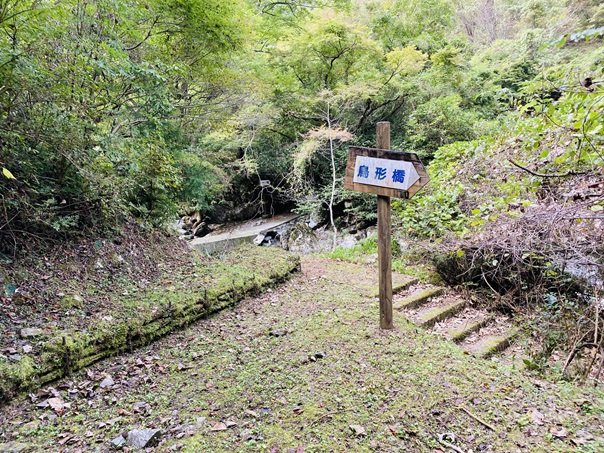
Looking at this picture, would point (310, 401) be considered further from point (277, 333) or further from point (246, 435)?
point (277, 333)

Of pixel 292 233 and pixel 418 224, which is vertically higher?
pixel 418 224

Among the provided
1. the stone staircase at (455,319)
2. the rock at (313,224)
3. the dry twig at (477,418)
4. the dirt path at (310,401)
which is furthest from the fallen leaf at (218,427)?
the rock at (313,224)

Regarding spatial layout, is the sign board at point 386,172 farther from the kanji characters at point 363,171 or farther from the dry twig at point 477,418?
the dry twig at point 477,418

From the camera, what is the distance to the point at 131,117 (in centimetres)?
440

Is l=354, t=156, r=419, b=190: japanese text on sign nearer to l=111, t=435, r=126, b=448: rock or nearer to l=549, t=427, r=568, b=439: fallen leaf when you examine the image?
l=549, t=427, r=568, b=439: fallen leaf

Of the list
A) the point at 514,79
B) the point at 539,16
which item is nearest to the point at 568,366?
the point at 514,79

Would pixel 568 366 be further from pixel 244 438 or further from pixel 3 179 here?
pixel 3 179

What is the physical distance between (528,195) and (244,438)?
4313 millimetres

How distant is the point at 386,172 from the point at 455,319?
2.26 meters

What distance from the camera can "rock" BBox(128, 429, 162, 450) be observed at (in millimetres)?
1807

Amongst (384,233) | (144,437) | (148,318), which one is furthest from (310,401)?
(148,318)

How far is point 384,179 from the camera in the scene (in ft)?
9.77

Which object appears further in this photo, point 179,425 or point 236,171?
point 236,171

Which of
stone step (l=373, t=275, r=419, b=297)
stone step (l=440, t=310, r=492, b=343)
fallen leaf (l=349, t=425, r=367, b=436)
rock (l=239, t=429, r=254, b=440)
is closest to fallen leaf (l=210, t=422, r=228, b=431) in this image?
rock (l=239, t=429, r=254, b=440)
